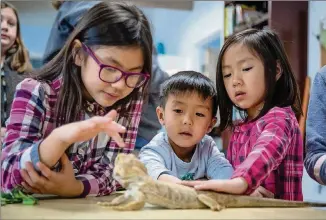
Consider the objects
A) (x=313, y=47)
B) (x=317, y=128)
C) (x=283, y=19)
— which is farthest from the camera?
(x=313, y=47)

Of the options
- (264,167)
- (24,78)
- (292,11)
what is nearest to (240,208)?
(264,167)

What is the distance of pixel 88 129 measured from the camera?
2.16ft

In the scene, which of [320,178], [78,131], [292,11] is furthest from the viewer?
[292,11]

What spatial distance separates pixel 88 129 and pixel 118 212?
0.13 m

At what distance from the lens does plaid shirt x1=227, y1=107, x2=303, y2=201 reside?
2.51ft

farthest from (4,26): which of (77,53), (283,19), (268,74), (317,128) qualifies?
(283,19)

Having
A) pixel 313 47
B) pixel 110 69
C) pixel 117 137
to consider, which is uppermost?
pixel 313 47

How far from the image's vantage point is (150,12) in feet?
2.58

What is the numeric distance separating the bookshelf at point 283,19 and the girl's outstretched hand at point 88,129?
41.7 inches

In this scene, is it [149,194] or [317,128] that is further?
[317,128]

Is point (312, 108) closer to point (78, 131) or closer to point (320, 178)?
point (320, 178)

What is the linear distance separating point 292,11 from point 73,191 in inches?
54.3

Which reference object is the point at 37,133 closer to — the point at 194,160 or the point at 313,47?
the point at 194,160

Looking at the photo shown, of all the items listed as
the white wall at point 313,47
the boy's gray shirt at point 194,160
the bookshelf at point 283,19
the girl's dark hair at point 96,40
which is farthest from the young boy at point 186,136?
the white wall at point 313,47
